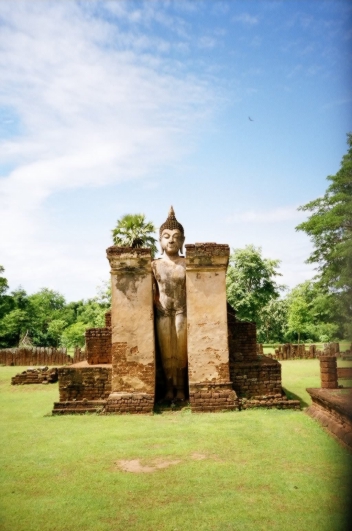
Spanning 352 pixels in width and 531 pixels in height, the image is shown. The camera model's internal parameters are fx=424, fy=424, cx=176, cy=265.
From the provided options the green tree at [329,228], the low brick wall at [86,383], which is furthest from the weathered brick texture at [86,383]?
the green tree at [329,228]

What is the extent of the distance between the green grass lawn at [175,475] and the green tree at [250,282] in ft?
85.8

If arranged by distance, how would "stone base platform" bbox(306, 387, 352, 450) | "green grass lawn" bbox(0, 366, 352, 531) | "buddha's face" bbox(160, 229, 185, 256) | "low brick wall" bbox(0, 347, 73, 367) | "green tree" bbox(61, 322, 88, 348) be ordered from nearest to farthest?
1. "green grass lawn" bbox(0, 366, 352, 531)
2. "stone base platform" bbox(306, 387, 352, 450)
3. "buddha's face" bbox(160, 229, 185, 256)
4. "low brick wall" bbox(0, 347, 73, 367)
5. "green tree" bbox(61, 322, 88, 348)

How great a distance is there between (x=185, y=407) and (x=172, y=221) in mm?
4013

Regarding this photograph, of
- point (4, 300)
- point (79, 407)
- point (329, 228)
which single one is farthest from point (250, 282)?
point (79, 407)

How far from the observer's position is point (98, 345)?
10.6 m

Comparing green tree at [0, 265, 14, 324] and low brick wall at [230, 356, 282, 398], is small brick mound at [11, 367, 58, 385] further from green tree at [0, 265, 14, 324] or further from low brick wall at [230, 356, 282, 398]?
green tree at [0, 265, 14, 324]

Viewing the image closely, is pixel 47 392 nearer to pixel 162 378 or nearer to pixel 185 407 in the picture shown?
pixel 162 378

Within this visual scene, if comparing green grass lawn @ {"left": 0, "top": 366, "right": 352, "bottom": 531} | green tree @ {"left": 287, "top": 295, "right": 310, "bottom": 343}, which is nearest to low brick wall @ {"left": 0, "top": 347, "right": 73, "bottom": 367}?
green grass lawn @ {"left": 0, "top": 366, "right": 352, "bottom": 531}

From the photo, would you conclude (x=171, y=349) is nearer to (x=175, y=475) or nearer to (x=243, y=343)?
(x=243, y=343)

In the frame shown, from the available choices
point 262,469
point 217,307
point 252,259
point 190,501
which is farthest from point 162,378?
point 252,259

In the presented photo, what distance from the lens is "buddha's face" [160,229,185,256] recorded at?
936cm

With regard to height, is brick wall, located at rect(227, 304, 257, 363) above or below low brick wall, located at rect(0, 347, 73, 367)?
above

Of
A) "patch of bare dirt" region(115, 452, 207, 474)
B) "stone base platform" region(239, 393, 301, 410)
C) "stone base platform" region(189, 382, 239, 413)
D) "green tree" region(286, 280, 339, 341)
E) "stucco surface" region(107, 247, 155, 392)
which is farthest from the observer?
"green tree" region(286, 280, 339, 341)

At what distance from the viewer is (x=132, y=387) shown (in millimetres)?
8492
